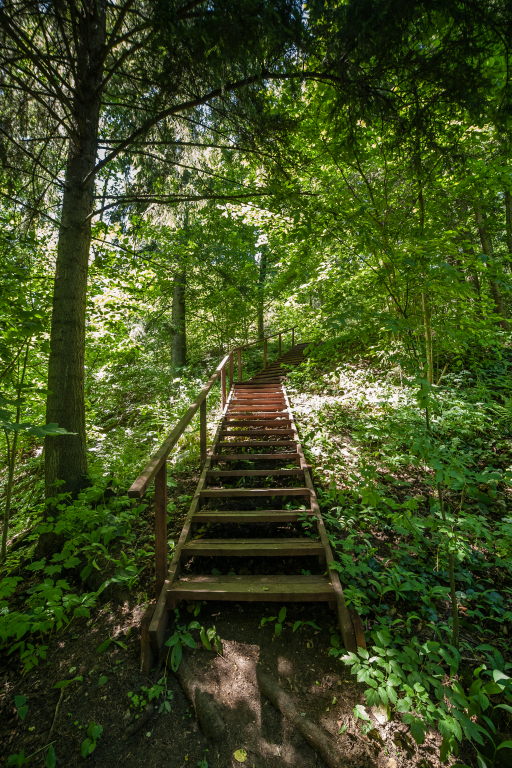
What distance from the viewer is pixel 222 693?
1.82 m

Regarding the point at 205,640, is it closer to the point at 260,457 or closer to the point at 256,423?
the point at 260,457

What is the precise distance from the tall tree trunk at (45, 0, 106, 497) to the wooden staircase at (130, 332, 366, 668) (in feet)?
4.64

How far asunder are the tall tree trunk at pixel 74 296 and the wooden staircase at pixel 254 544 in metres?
1.42

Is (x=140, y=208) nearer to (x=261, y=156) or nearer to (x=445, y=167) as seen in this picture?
(x=261, y=156)

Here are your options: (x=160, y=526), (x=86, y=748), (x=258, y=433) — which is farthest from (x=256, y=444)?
(x=86, y=748)

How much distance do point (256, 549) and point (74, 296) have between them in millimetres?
3006

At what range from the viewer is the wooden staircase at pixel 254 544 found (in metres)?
2.18

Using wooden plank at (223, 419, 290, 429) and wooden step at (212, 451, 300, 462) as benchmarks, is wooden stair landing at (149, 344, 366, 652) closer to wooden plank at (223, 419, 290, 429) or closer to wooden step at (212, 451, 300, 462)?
wooden step at (212, 451, 300, 462)

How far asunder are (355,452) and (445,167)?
3127mm

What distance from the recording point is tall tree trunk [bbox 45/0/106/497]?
3.24m

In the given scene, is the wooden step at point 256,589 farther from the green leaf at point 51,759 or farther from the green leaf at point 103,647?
the green leaf at point 51,759

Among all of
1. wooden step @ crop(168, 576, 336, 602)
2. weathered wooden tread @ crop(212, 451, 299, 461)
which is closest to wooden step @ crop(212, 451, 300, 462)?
weathered wooden tread @ crop(212, 451, 299, 461)

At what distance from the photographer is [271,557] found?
111 inches

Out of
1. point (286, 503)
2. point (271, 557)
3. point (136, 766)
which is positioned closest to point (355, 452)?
point (286, 503)
